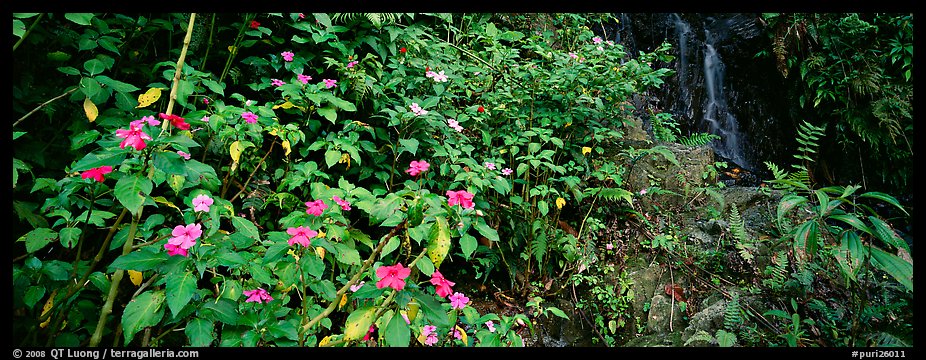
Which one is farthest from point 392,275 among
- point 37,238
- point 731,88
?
point 731,88

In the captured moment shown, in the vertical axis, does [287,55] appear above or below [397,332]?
above

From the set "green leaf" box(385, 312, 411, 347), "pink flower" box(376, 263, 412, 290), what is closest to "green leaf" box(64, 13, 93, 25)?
"pink flower" box(376, 263, 412, 290)

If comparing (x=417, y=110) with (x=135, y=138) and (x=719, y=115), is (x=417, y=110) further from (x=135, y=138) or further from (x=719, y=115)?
(x=719, y=115)

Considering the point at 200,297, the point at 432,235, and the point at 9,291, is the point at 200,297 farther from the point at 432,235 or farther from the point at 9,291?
the point at 432,235

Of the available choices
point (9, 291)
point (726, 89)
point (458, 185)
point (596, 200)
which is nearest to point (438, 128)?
point (458, 185)

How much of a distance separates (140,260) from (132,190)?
193 mm

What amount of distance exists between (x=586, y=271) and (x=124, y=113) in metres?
2.67

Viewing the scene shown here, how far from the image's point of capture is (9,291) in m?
1.26

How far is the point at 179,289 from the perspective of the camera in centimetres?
103

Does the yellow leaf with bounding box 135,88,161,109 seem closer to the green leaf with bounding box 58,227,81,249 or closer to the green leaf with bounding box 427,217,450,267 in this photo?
the green leaf with bounding box 58,227,81,249

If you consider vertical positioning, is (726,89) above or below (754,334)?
above

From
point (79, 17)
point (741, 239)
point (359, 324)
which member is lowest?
point (741, 239)

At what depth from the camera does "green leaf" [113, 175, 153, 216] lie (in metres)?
1.04

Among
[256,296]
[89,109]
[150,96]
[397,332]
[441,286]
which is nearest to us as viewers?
[397,332]
